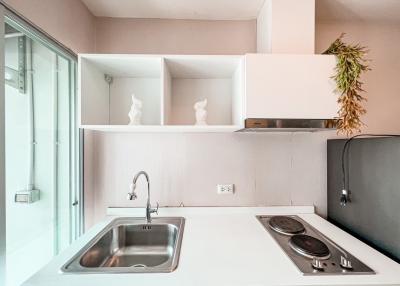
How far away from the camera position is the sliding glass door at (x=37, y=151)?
113 cm

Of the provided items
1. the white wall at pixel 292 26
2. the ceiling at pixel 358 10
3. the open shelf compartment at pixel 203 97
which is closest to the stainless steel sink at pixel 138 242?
the open shelf compartment at pixel 203 97

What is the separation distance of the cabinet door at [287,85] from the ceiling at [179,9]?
1.90ft

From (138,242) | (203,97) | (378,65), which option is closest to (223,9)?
(203,97)

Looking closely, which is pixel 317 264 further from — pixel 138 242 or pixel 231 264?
pixel 138 242

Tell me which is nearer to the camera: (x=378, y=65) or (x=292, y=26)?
(x=292, y=26)

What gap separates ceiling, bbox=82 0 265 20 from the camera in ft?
5.32

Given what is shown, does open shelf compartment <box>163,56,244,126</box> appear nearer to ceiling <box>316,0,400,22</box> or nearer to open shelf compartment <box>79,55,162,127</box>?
open shelf compartment <box>79,55,162,127</box>

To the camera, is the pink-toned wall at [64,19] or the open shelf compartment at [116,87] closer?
the pink-toned wall at [64,19]

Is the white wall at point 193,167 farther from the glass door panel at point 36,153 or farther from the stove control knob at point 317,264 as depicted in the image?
the stove control knob at point 317,264

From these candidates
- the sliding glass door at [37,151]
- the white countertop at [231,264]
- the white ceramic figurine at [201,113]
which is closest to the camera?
the white countertop at [231,264]

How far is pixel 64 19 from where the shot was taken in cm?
146

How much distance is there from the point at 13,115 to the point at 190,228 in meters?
1.17

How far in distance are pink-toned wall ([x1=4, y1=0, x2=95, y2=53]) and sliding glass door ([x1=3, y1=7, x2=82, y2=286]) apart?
70 mm

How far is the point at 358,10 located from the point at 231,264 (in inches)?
77.8
